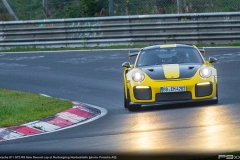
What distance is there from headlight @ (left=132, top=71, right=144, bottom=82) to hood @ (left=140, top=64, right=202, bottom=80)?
0.46 feet

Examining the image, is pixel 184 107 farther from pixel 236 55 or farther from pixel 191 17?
pixel 191 17

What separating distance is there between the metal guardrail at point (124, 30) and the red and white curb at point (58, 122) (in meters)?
11.9

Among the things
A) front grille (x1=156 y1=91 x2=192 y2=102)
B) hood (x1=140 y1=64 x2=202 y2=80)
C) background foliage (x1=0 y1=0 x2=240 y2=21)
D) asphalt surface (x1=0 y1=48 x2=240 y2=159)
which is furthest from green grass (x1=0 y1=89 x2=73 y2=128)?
background foliage (x1=0 y1=0 x2=240 y2=21)

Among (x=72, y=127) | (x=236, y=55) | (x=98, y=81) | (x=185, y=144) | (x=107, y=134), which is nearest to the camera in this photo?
(x=185, y=144)

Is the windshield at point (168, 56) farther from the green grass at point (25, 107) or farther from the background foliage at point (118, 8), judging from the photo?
the background foliage at point (118, 8)

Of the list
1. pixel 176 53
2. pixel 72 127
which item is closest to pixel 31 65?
pixel 176 53

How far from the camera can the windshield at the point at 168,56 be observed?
1445 cm

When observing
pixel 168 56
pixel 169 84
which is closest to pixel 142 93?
pixel 169 84

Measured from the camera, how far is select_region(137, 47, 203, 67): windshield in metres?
14.4

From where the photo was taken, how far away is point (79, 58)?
2403 centimetres

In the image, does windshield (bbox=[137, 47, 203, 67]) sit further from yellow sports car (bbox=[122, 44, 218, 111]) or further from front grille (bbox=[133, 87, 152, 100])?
front grille (bbox=[133, 87, 152, 100])

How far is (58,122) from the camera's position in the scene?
1242 centimetres

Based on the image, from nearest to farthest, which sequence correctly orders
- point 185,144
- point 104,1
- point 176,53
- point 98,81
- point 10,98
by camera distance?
point 185,144 → point 176,53 → point 10,98 → point 98,81 → point 104,1

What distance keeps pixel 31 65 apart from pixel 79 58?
1.71m
